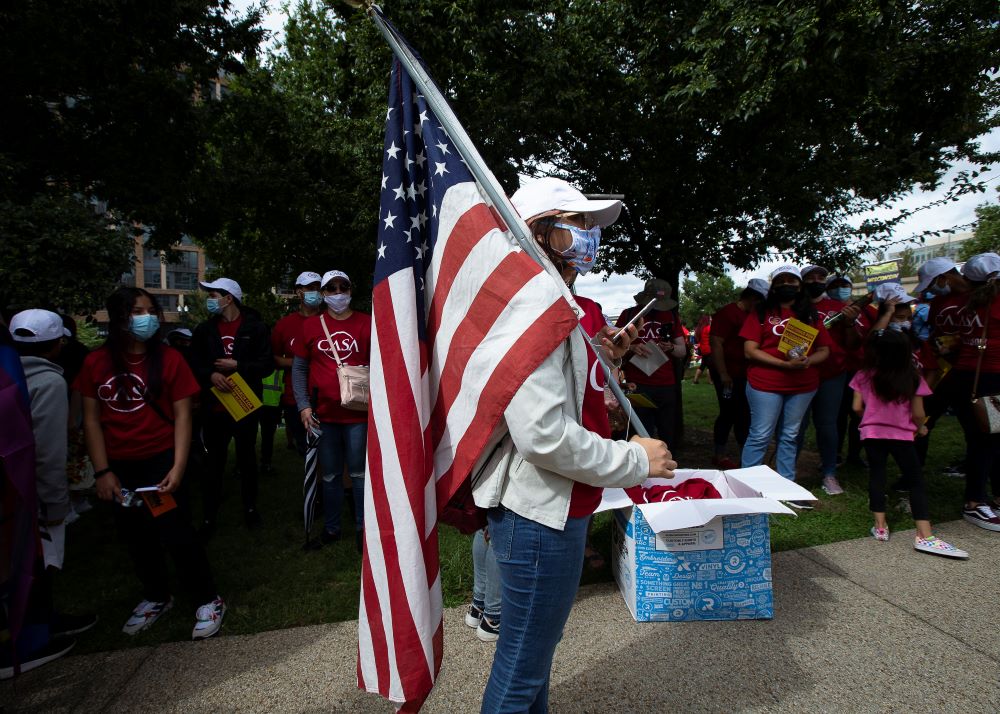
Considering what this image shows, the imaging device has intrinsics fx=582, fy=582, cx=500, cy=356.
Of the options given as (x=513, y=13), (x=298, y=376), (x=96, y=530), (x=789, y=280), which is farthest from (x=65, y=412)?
(x=513, y=13)

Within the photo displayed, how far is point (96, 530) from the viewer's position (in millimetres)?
5176

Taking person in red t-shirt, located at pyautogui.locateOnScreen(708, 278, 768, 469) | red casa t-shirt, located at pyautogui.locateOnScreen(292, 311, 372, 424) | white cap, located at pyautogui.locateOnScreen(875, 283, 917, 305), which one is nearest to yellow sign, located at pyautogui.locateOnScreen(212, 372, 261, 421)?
red casa t-shirt, located at pyautogui.locateOnScreen(292, 311, 372, 424)

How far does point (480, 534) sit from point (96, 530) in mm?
4120

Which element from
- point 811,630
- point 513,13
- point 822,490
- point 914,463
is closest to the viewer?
point 811,630

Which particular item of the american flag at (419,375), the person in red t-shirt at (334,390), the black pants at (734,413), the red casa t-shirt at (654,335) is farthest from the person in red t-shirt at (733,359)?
the american flag at (419,375)

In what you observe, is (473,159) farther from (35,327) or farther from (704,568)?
(35,327)

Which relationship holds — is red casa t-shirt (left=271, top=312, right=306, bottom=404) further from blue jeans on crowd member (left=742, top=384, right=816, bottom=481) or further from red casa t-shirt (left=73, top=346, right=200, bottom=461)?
blue jeans on crowd member (left=742, top=384, right=816, bottom=481)

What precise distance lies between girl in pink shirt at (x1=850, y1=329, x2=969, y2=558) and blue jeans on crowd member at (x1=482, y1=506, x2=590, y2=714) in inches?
145

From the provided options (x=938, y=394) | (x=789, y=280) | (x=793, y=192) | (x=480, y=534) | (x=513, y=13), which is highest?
(x=513, y=13)

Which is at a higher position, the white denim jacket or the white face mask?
the white face mask

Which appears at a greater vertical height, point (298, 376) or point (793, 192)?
point (793, 192)

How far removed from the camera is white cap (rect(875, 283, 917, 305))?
5.30 m

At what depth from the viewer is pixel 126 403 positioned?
3289 millimetres

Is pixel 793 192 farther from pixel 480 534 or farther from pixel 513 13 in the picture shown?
pixel 480 534
